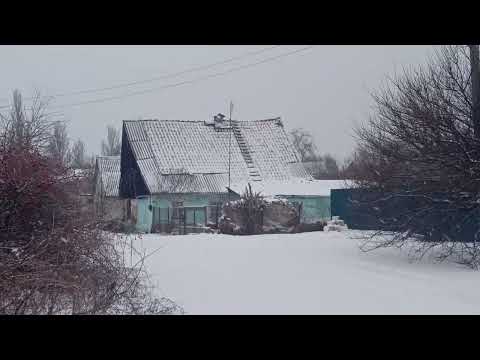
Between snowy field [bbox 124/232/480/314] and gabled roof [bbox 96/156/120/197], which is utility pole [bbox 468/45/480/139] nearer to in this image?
snowy field [bbox 124/232/480/314]

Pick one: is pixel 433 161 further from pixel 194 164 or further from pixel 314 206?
pixel 194 164

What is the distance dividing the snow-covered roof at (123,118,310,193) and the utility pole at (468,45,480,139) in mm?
19282

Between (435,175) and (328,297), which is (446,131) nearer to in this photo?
(435,175)

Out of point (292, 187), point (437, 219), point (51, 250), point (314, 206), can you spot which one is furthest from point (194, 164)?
point (51, 250)

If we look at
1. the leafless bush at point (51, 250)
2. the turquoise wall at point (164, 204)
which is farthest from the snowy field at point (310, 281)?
the turquoise wall at point (164, 204)

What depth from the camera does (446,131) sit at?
477 inches

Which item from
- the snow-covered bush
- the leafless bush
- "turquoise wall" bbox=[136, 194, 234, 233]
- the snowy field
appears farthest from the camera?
"turquoise wall" bbox=[136, 194, 234, 233]

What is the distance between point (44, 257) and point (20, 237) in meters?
0.54

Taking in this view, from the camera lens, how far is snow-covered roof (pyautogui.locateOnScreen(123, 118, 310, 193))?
31.2 m

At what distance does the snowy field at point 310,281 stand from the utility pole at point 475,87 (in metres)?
3.15

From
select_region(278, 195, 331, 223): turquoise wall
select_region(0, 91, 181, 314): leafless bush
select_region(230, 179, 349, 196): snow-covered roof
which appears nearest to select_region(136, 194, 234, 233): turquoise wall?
select_region(230, 179, 349, 196): snow-covered roof

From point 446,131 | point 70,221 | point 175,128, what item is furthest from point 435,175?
point 175,128

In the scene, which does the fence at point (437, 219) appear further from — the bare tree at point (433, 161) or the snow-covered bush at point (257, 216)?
the snow-covered bush at point (257, 216)

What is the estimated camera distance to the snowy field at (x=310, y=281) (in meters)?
7.72
